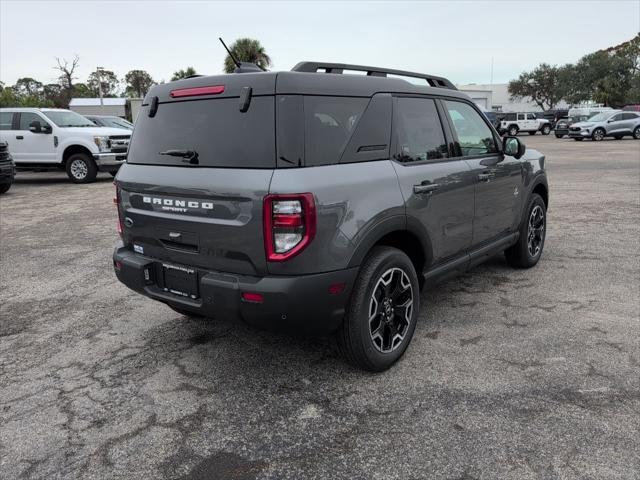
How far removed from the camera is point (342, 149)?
3066mm

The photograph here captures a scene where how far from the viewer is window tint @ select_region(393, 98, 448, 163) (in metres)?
3.54

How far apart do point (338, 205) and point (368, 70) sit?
4.09 feet

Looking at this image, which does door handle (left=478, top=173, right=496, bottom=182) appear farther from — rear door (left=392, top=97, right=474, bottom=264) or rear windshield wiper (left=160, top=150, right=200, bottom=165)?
rear windshield wiper (left=160, top=150, right=200, bottom=165)

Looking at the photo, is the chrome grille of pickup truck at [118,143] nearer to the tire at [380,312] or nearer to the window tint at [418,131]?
the window tint at [418,131]

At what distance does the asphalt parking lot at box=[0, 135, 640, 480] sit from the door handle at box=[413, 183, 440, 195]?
1.10m

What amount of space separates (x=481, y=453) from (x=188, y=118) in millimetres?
2464

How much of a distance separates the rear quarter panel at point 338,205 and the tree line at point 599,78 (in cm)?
6333

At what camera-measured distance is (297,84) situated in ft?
9.50

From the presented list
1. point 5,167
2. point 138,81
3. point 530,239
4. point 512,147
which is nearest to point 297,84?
point 512,147

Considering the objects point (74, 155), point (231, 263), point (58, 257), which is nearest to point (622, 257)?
point (231, 263)

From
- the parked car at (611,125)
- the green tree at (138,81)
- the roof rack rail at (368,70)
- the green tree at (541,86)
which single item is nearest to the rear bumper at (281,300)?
the roof rack rail at (368,70)

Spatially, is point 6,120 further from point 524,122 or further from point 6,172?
point 524,122

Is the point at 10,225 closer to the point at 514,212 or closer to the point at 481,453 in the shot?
the point at 514,212

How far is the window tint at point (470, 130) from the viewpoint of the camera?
4219mm
